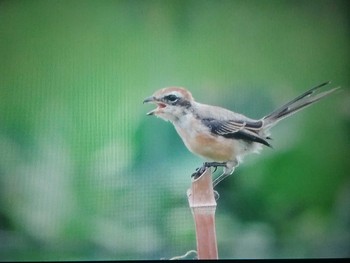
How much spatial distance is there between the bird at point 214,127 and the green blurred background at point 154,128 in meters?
0.03

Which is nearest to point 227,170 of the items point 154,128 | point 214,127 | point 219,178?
point 219,178

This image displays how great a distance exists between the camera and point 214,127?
1497 millimetres

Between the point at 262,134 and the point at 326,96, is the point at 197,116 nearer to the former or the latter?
the point at 262,134

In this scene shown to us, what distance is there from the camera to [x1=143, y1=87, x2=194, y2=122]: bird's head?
59.3 inches

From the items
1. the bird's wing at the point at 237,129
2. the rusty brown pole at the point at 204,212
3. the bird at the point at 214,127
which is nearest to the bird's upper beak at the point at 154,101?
the bird at the point at 214,127

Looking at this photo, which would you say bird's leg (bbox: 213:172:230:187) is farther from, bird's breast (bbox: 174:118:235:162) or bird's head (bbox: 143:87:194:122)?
bird's head (bbox: 143:87:194:122)

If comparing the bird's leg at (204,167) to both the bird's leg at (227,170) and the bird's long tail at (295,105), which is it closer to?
the bird's leg at (227,170)

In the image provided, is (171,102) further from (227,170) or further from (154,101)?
(227,170)

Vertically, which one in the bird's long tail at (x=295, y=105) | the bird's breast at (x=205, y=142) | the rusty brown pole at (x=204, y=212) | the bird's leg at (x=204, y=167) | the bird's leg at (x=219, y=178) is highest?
the bird's long tail at (x=295, y=105)

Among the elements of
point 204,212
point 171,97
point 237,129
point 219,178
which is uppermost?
point 171,97

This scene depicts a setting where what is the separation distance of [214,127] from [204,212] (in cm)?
27

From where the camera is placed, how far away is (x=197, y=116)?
1501mm

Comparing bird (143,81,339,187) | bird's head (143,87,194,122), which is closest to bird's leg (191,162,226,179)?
bird (143,81,339,187)

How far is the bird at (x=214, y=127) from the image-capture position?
1.49 m
